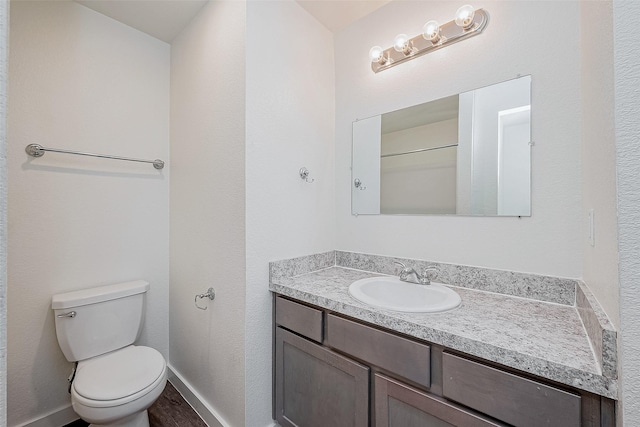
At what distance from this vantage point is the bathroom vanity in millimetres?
700

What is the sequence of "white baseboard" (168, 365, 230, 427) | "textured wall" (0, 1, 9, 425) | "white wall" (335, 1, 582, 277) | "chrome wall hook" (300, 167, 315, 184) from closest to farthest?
"textured wall" (0, 1, 9, 425) < "white wall" (335, 1, 582, 277) < "white baseboard" (168, 365, 230, 427) < "chrome wall hook" (300, 167, 315, 184)

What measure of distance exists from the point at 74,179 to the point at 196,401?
1.57 m

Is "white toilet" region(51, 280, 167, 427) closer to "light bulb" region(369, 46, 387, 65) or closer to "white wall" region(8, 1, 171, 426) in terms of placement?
"white wall" region(8, 1, 171, 426)

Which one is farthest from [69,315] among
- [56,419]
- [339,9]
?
[339,9]

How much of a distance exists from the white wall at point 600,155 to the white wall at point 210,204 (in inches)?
51.5

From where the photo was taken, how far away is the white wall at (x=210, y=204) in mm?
1385

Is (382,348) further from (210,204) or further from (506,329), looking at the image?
(210,204)

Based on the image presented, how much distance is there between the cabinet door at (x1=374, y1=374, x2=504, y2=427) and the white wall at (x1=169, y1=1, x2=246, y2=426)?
2.33ft

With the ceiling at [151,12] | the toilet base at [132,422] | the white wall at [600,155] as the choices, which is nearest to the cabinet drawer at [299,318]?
the toilet base at [132,422]

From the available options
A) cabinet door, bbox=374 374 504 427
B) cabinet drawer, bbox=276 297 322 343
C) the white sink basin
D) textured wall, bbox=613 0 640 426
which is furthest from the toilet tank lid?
textured wall, bbox=613 0 640 426

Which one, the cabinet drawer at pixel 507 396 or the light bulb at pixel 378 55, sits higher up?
the light bulb at pixel 378 55

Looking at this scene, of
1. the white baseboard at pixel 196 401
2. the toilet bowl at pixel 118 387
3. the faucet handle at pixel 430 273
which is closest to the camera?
the toilet bowl at pixel 118 387

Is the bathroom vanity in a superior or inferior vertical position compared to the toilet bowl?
superior

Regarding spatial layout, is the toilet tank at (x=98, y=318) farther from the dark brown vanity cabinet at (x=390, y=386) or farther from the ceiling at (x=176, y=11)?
the ceiling at (x=176, y=11)
